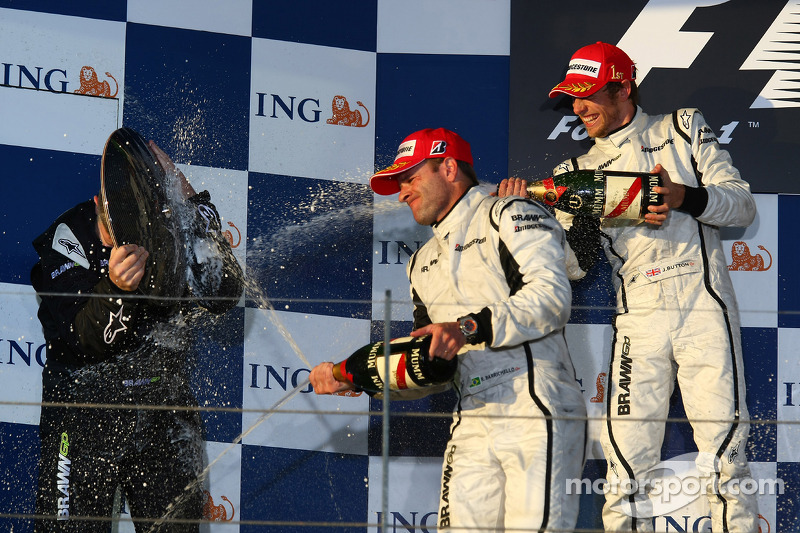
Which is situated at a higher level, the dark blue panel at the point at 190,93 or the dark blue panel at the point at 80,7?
the dark blue panel at the point at 80,7

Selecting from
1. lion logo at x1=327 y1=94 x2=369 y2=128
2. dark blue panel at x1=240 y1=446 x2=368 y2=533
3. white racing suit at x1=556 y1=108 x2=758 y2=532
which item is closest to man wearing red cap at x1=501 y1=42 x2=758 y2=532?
white racing suit at x1=556 y1=108 x2=758 y2=532

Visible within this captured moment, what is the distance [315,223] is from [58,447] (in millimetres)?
1157

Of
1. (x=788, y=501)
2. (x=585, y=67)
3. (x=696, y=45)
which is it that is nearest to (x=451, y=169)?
(x=585, y=67)

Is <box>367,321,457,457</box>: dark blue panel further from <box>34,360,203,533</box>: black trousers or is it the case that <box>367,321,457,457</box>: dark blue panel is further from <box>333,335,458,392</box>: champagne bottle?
<box>333,335,458,392</box>: champagne bottle

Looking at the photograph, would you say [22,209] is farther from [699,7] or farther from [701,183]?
[699,7]

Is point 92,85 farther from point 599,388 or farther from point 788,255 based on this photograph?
point 788,255

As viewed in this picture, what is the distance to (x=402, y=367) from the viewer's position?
2400 mm

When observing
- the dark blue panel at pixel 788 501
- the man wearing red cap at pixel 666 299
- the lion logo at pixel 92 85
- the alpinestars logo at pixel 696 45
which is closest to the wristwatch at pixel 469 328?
the man wearing red cap at pixel 666 299

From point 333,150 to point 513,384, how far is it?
1352 mm

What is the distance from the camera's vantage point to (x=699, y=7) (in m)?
3.50

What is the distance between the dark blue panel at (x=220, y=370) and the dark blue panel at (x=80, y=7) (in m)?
1.06

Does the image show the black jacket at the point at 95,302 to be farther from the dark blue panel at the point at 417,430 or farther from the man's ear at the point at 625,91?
the man's ear at the point at 625,91

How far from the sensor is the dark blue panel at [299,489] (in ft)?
10.8

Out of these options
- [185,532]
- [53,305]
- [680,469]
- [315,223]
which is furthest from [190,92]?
[680,469]
